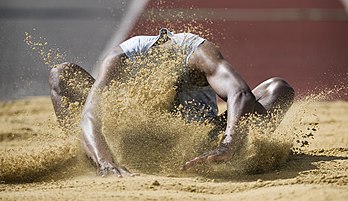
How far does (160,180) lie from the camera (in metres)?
3.40

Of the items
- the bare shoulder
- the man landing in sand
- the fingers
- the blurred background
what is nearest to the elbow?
the man landing in sand

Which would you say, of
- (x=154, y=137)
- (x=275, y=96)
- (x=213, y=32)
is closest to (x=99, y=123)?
(x=154, y=137)

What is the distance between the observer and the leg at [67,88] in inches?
172

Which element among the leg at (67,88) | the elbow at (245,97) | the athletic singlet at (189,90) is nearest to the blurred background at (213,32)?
the leg at (67,88)

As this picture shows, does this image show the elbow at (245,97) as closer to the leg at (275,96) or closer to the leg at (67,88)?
the leg at (275,96)

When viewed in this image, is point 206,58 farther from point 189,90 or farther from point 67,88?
point 67,88

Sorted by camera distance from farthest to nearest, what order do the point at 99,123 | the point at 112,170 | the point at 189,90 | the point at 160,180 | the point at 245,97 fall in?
the point at 189,90, the point at 99,123, the point at 245,97, the point at 112,170, the point at 160,180

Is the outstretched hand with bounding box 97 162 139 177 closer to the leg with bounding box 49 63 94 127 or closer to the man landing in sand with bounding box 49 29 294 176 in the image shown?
the man landing in sand with bounding box 49 29 294 176

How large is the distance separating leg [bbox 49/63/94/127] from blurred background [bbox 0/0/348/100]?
315 centimetres

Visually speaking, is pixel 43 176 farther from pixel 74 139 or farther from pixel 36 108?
pixel 36 108

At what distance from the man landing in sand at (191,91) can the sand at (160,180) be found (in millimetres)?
123

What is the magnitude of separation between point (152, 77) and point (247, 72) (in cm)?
382

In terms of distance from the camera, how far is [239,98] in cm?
373

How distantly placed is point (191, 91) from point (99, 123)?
56cm
